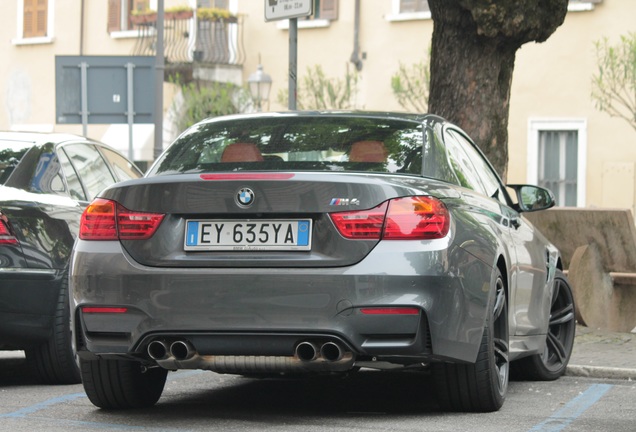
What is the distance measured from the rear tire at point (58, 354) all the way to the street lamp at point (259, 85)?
23762 mm

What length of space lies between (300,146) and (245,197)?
76cm

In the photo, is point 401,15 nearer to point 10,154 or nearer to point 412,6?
point 412,6

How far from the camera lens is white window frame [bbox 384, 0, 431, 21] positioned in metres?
31.8

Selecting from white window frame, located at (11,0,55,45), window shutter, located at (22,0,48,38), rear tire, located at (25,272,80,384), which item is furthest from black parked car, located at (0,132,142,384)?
window shutter, located at (22,0,48,38)

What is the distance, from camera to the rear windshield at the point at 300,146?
6.75m

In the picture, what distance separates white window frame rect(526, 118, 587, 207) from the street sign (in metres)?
18.2

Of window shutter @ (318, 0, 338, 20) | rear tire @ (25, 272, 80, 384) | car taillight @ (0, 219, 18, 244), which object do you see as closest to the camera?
car taillight @ (0, 219, 18, 244)

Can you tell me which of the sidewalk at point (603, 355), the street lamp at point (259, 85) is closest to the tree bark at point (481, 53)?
the sidewalk at point (603, 355)

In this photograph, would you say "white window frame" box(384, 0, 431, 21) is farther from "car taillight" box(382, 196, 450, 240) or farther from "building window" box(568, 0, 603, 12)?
"car taillight" box(382, 196, 450, 240)

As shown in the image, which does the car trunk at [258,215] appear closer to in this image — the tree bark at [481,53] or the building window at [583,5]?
the tree bark at [481,53]

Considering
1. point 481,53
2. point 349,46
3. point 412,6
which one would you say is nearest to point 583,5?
point 412,6

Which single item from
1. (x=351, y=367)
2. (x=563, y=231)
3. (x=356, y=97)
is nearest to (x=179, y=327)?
(x=351, y=367)

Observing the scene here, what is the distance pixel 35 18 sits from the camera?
1537 inches

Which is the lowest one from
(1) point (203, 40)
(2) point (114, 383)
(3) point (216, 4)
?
(2) point (114, 383)
